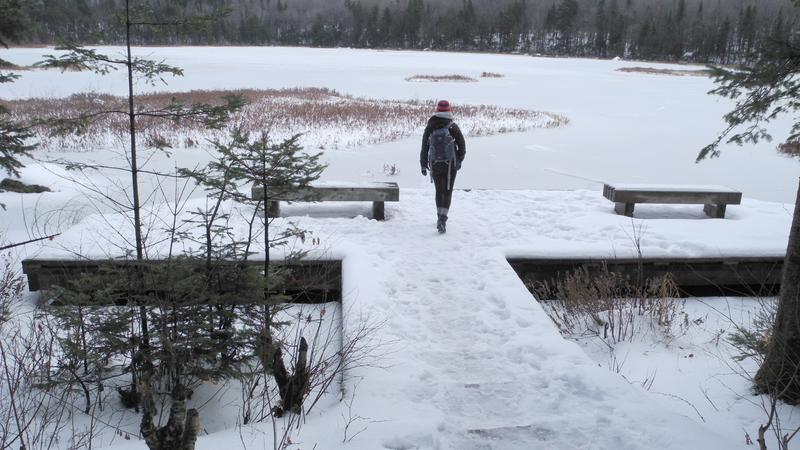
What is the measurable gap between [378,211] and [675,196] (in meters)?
4.61

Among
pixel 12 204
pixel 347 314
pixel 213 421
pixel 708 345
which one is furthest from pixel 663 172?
pixel 12 204

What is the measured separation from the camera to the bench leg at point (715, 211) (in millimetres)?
8484

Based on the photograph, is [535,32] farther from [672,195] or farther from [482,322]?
[482,322]

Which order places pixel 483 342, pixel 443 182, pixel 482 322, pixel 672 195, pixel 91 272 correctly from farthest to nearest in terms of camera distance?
pixel 672 195
pixel 443 182
pixel 91 272
pixel 482 322
pixel 483 342

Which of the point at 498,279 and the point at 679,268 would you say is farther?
the point at 679,268

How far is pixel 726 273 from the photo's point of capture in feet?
22.2

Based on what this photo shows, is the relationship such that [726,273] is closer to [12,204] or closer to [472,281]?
[472,281]

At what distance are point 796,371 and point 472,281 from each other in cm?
296

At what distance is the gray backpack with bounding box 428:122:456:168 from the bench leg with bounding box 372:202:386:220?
116 cm

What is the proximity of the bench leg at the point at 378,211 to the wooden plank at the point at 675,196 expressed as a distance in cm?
358

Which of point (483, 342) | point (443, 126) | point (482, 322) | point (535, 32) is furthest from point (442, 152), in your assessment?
point (535, 32)

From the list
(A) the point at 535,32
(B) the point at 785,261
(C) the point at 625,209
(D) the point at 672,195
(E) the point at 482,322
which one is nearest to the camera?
(B) the point at 785,261

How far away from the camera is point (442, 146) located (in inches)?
287

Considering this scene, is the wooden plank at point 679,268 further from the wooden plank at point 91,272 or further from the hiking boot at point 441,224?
the wooden plank at point 91,272
